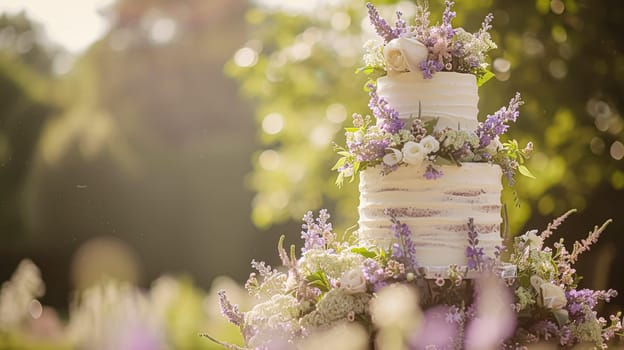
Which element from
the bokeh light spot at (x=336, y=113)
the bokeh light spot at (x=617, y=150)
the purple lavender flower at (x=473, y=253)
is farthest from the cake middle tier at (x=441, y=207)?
the bokeh light spot at (x=336, y=113)

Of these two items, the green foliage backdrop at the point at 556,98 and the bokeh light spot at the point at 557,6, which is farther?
the bokeh light spot at the point at 557,6

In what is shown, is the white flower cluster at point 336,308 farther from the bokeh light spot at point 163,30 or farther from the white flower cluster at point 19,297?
the bokeh light spot at point 163,30

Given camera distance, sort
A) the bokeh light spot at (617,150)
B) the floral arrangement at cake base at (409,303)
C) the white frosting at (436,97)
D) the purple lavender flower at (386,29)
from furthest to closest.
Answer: the bokeh light spot at (617,150)
the purple lavender flower at (386,29)
the white frosting at (436,97)
the floral arrangement at cake base at (409,303)

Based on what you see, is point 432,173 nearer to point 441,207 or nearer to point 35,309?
point 441,207

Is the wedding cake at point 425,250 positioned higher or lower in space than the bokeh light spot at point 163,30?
lower

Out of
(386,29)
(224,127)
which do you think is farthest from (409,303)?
(224,127)

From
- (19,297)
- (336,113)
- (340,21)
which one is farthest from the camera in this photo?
(340,21)

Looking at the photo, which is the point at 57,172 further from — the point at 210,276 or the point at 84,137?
the point at 210,276
